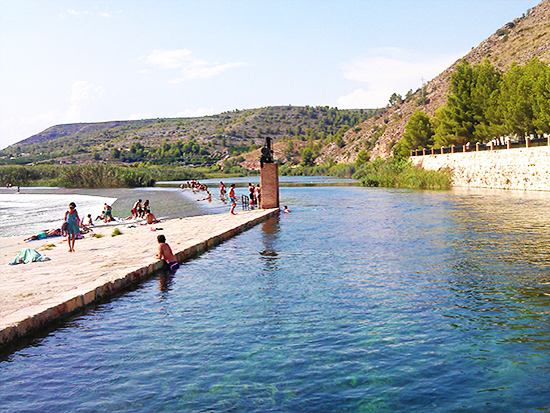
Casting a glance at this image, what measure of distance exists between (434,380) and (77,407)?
14.5 feet

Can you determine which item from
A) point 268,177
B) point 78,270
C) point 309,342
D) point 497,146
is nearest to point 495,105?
point 497,146

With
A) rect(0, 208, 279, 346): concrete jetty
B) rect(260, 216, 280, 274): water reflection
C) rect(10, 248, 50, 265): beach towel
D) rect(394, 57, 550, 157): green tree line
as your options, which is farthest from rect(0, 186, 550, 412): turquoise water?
rect(394, 57, 550, 157): green tree line

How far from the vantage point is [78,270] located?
42.3 ft

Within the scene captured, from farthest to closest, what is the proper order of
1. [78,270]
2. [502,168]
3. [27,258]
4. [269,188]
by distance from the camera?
[502,168]
[269,188]
[27,258]
[78,270]

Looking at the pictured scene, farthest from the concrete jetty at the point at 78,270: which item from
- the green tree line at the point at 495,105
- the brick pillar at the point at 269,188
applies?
the green tree line at the point at 495,105

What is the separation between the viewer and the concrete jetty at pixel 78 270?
897cm

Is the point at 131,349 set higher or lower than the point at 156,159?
lower

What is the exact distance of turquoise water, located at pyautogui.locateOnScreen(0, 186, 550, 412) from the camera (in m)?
6.37

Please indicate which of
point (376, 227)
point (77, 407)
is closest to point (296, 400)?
point (77, 407)

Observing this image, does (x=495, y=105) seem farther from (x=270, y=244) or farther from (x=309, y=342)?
(x=309, y=342)

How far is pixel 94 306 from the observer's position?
10391 mm

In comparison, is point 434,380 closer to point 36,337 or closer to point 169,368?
point 169,368

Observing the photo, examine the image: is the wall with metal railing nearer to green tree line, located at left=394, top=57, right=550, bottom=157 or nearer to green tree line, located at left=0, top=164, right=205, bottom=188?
green tree line, located at left=394, top=57, right=550, bottom=157

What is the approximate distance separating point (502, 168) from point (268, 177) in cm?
2861
